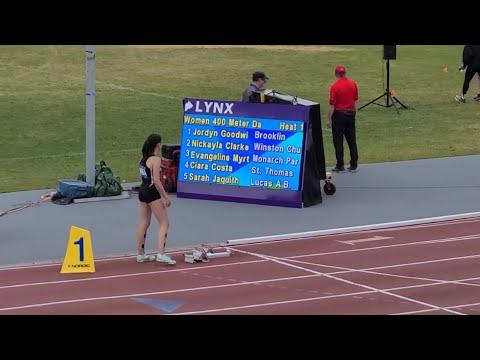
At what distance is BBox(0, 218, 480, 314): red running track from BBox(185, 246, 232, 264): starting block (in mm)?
117

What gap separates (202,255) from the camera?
13570mm

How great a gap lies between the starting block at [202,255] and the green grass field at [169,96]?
5515 mm

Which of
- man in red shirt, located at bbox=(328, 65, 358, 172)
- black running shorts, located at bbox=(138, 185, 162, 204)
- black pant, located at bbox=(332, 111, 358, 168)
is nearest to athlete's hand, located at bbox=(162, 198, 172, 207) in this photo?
black running shorts, located at bbox=(138, 185, 162, 204)

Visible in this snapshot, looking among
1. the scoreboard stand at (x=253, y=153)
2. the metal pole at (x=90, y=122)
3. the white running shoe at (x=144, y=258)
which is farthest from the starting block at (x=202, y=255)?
the metal pole at (x=90, y=122)

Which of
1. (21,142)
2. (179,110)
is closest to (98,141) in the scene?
(21,142)

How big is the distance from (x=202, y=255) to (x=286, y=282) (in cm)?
142

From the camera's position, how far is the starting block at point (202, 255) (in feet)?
44.3

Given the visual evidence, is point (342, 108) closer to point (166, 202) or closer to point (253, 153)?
point (253, 153)

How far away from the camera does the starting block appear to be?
44.3 ft

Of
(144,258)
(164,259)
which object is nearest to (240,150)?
(144,258)

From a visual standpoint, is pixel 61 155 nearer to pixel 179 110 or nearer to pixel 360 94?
pixel 179 110

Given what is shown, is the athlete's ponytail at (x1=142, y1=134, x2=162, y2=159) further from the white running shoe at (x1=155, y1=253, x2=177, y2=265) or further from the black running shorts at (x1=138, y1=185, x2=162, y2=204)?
the white running shoe at (x1=155, y1=253, x2=177, y2=265)

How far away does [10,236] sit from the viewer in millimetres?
14883
